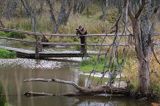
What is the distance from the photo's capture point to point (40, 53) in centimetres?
2186

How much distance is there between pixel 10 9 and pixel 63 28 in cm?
940

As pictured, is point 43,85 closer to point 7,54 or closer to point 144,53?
point 144,53

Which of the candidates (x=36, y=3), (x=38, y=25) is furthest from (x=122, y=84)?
(x=36, y=3)

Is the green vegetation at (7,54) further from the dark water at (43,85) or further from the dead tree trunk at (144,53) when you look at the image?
the dead tree trunk at (144,53)

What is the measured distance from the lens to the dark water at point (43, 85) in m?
13.0

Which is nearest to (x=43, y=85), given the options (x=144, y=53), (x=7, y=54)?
(x=144, y=53)

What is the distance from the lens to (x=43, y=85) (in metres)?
15.1

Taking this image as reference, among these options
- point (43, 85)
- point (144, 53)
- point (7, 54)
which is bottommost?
point (43, 85)

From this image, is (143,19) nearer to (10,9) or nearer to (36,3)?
(10,9)

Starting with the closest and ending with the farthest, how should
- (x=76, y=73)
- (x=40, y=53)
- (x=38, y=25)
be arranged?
(x=76, y=73) < (x=40, y=53) < (x=38, y=25)

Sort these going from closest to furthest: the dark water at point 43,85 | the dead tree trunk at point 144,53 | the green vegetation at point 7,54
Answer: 1. the dark water at point 43,85
2. the dead tree trunk at point 144,53
3. the green vegetation at point 7,54

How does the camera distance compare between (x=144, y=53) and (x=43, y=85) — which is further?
(x=43, y=85)

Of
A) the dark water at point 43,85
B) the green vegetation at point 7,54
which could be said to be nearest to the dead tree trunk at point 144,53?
the dark water at point 43,85

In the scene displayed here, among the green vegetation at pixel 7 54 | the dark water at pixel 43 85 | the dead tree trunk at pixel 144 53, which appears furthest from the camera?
the green vegetation at pixel 7 54
